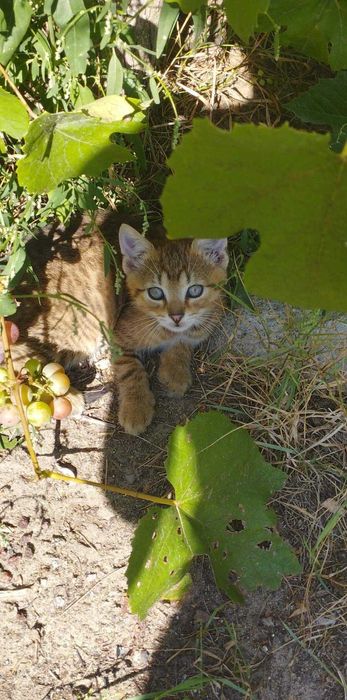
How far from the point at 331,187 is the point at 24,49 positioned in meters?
1.69

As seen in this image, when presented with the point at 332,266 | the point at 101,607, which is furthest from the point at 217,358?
the point at 332,266

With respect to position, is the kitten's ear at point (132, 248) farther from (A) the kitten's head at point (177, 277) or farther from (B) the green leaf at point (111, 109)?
(B) the green leaf at point (111, 109)

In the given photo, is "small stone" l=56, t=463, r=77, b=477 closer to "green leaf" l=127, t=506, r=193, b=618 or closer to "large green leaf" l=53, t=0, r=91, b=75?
"green leaf" l=127, t=506, r=193, b=618

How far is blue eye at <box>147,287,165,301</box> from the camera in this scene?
263cm

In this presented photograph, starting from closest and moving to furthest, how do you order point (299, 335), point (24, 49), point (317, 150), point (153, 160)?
1. point (317, 150)
2. point (24, 49)
3. point (299, 335)
4. point (153, 160)

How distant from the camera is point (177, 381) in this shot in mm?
2652

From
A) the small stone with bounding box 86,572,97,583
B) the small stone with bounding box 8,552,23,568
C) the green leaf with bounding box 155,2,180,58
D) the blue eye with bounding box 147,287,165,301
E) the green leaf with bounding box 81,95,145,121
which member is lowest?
the small stone with bounding box 8,552,23,568

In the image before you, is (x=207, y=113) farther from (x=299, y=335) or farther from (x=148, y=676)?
(x=148, y=676)

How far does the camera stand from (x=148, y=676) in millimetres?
2148

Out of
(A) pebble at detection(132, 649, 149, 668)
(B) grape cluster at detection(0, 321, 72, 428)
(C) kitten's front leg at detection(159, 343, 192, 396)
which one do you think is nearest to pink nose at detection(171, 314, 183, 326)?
(C) kitten's front leg at detection(159, 343, 192, 396)

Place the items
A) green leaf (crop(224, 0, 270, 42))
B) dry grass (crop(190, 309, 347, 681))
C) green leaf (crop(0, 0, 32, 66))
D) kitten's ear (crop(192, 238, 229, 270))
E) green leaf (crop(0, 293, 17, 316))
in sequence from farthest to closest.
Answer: kitten's ear (crop(192, 238, 229, 270))
dry grass (crop(190, 309, 347, 681))
green leaf (crop(0, 293, 17, 316))
green leaf (crop(0, 0, 32, 66))
green leaf (crop(224, 0, 270, 42))

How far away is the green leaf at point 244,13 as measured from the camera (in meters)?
1.41

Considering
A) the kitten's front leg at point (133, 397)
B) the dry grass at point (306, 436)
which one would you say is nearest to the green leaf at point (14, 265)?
the kitten's front leg at point (133, 397)

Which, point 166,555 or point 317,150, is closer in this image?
point 317,150
